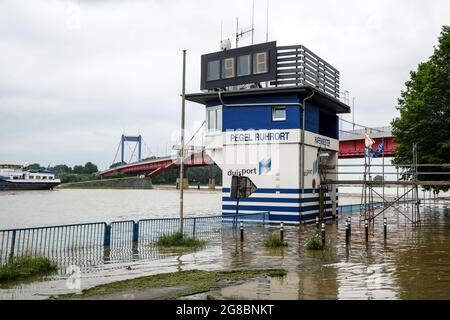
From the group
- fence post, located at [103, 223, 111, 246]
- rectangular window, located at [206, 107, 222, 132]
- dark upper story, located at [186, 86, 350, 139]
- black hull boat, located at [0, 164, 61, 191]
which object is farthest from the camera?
black hull boat, located at [0, 164, 61, 191]

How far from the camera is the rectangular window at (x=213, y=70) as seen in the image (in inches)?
1211

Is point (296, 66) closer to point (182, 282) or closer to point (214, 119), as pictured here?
point (214, 119)

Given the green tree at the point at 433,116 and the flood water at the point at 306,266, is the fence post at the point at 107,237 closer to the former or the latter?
the flood water at the point at 306,266

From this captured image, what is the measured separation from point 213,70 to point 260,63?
140 inches

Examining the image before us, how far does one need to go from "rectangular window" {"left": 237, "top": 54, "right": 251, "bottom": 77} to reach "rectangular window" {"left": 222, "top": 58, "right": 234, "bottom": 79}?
50 centimetres

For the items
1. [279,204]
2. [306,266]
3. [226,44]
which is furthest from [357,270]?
[226,44]

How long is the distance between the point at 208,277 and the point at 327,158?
72.4ft

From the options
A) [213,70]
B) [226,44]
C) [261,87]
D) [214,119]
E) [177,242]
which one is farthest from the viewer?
[226,44]

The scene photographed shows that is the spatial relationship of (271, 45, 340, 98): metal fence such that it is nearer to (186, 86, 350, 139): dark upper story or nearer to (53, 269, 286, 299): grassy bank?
(186, 86, 350, 139): dark upper story

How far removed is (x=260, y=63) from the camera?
29.0 meters

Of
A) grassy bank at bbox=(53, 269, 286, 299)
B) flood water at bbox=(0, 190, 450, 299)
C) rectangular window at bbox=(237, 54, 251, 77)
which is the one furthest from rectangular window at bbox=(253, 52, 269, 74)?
grassy bank at bbox=(53, 269, 286, 299)

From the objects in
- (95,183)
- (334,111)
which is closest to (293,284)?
(334,111)

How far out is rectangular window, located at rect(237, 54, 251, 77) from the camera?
29.7 metres
